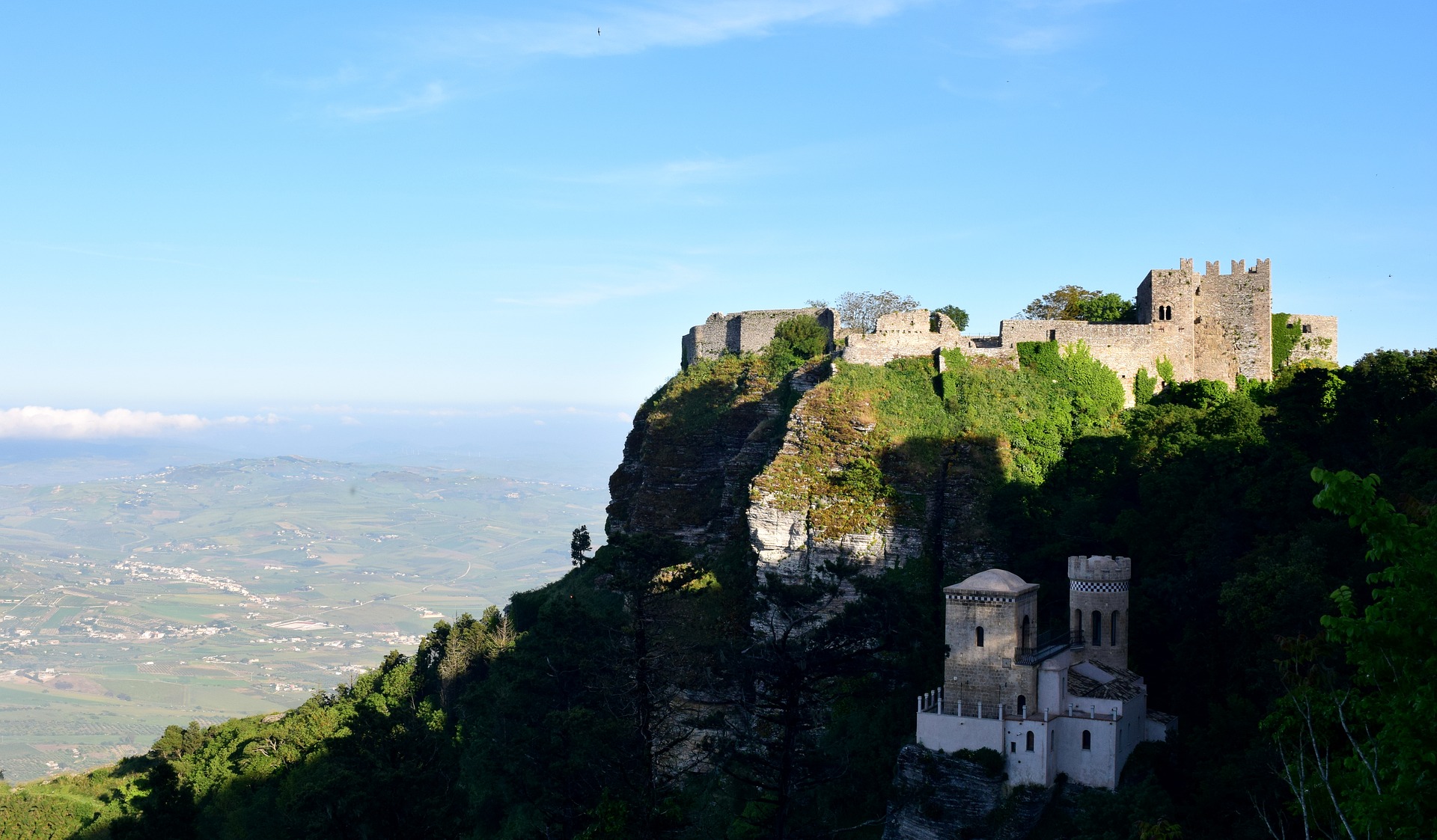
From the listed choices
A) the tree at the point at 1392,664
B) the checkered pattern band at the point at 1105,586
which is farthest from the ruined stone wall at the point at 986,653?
the tree at the point at 1392,664

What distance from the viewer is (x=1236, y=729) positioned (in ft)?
99.8

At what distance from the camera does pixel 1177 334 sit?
48969mm

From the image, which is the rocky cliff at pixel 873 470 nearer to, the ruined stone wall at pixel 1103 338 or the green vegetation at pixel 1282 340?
the ruined stone wall at pixel 1103 338

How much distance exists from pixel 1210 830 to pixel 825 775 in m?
9.05

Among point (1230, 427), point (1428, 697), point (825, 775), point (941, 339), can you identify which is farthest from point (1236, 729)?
point (941, 339)

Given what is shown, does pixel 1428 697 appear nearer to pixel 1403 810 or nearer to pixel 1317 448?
pixel 1403 810

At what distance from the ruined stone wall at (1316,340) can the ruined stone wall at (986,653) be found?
21525mm

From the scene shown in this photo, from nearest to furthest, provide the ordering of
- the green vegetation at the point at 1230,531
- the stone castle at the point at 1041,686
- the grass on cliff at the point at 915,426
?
the green vegetation at the point at 1230,531
the stone castle at the point at 1041,686
the grass on cliff at the point at 915,426

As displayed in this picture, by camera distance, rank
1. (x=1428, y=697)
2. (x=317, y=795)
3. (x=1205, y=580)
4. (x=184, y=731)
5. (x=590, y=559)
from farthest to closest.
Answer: (x=184, y=731) < (x=590, y=559) < (x=1205, y=580) < (x=317, y=795) < (x=1428, y=697)

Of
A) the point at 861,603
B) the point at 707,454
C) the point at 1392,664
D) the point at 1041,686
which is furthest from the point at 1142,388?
the point at 1392,664

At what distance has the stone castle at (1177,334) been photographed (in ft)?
158

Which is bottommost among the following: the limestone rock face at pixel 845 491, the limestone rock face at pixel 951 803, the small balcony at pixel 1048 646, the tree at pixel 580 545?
the limestone rock face at pixel 951 803

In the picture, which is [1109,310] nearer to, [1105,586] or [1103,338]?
[1103,338]

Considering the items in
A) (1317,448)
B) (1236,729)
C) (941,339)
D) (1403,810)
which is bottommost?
(1236,729)
